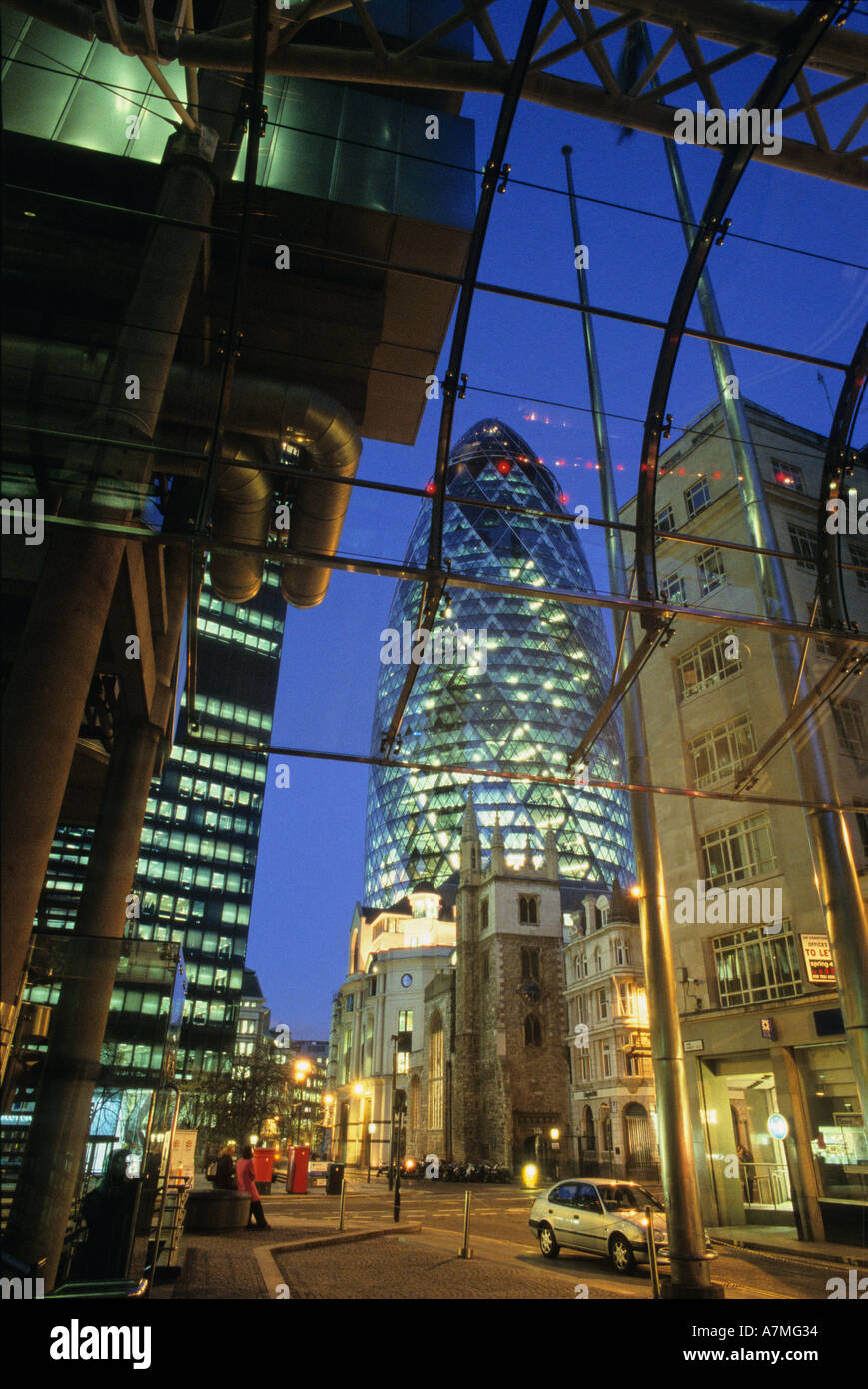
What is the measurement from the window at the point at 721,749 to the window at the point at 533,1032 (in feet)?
121

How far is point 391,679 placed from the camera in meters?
13.1

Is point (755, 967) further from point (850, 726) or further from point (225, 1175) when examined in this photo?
point (225, 1175)

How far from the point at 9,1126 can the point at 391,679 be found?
7.96 metres

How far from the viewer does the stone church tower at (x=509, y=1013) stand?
52.0 m

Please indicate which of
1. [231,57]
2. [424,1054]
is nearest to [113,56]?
[231,57]

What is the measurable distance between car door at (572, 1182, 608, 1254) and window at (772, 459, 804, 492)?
62.1 feet

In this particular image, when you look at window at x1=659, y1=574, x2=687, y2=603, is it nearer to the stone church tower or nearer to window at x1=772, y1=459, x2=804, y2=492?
window at x1=772, y1=459, x2=804, y2=492

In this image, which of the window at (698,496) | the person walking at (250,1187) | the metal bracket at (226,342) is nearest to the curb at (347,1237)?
the person walking at (250,1187)

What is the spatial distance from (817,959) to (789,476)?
543 inches

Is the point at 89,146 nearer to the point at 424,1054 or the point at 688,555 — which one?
the point at 688,555

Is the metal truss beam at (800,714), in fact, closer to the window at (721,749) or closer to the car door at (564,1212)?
the car door at (564,1212)

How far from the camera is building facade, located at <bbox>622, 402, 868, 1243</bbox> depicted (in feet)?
58.9

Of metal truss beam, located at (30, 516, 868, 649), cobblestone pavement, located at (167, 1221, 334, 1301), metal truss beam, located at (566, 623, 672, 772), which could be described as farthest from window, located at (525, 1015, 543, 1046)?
metal truss beam, located at (30, 516, 868, 649)

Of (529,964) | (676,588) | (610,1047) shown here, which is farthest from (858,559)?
(529,964)
